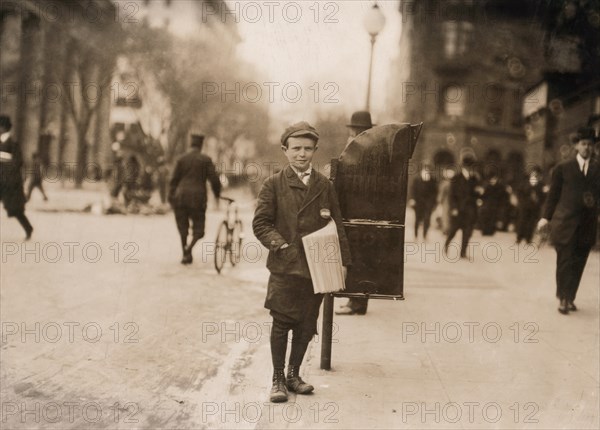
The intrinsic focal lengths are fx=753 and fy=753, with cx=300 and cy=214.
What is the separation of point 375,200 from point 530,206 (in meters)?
14.7

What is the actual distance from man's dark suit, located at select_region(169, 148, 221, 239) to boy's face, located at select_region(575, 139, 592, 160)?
554 cm

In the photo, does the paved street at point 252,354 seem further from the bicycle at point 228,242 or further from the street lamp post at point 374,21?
the street lamp post at point 374,21

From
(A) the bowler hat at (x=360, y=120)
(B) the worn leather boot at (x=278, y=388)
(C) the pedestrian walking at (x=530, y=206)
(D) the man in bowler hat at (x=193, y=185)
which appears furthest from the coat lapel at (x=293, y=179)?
(C) the pedestrian walking at (x=530, y=206)

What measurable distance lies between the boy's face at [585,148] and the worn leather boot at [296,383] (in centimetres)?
493

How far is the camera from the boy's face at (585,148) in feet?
27.7

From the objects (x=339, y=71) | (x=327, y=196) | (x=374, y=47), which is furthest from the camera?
(x=339, y=71)

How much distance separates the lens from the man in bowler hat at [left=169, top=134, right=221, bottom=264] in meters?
11.7

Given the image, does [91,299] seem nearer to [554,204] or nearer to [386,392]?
[386,392]

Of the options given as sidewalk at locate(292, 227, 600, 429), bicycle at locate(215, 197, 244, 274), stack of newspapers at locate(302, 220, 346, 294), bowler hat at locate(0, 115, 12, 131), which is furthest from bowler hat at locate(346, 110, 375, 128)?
bowler hat at locate(0, 115, 12, 131)

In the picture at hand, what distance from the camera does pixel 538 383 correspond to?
5.62m

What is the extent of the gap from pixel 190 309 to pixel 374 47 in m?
8.16

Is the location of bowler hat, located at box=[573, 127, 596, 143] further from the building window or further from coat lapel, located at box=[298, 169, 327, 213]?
the building window

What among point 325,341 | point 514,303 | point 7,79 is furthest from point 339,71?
point 325,341

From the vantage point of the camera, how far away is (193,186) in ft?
38.4
